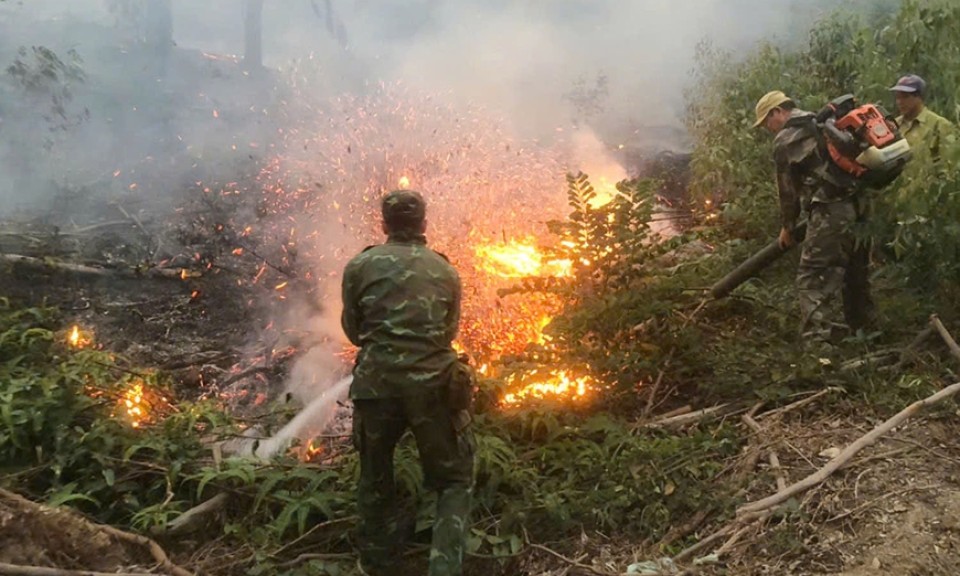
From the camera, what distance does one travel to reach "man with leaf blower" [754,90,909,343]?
5449mm

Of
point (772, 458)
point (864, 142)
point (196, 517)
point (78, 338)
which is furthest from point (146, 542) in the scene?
point (864, 142)

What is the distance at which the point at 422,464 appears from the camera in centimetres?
407

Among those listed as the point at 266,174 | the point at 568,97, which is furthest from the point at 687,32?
the point at 266,174

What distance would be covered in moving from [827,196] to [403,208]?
3.49 meters

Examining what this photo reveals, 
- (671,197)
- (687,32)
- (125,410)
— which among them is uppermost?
(687,32)

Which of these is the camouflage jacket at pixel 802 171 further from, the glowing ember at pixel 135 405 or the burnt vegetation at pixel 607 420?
the glowing ember at pixel 135 405

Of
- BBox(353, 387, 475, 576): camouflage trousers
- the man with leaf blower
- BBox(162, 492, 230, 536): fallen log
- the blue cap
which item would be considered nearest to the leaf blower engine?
the man with leaf blower

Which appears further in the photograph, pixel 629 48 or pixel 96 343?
pixel 629 48

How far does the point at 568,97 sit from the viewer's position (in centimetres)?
1399

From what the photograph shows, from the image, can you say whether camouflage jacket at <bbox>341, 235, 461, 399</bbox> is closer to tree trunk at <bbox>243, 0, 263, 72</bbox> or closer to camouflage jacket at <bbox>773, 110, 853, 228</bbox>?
camouflage jacket at <bbox>773, 110, 853, 228</bbox>

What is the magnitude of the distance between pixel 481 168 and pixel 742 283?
5.00 meters

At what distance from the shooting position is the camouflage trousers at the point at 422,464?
3.90 metres

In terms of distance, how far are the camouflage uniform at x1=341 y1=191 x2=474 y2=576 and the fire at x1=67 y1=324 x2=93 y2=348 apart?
3.55m

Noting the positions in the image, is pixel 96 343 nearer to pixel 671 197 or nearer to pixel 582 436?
pixel 582 436
